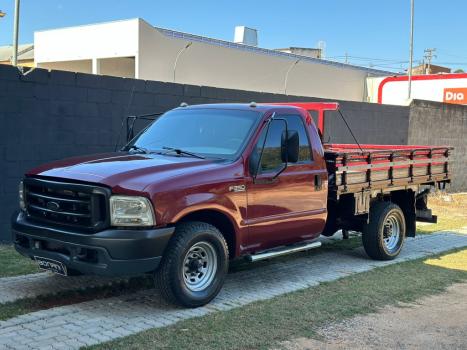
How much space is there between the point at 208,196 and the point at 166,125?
1.61 meters

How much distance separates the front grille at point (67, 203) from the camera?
525 centimetres

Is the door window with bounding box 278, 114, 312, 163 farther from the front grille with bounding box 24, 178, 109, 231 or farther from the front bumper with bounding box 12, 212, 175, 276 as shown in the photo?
the front grille with bounding box 24, 178, 109, 231

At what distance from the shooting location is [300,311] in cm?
591

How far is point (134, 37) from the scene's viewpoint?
2805 centimetres

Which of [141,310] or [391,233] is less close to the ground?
[391,233]

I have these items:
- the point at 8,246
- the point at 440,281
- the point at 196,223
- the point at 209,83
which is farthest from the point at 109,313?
the point at 209,83

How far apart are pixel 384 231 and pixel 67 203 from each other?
512cm

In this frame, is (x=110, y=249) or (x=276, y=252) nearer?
(x=110, y=249)

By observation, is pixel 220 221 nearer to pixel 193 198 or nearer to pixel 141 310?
pixel 193 198

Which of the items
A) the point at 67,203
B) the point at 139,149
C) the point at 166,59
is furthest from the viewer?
the point at 166,59

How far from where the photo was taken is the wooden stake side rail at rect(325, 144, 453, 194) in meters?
7.63

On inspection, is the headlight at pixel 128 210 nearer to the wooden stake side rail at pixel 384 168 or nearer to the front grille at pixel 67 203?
the front grille at pixel 67 203

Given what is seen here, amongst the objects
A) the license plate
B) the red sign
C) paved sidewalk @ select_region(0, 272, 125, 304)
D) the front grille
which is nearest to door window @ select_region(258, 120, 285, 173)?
the front grille

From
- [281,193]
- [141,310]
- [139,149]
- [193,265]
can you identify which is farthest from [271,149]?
[141,310]
